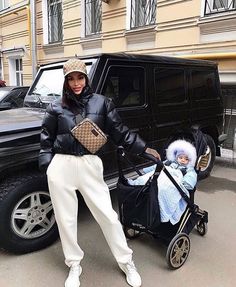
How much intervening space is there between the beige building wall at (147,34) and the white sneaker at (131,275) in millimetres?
5225

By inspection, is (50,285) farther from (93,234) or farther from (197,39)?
(197,39)

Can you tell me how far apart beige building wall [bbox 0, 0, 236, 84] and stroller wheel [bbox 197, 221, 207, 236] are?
4.28 m

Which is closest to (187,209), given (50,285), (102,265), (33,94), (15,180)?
(102,265)

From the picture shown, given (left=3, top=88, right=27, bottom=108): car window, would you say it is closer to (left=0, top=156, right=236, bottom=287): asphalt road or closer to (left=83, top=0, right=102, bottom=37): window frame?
(left=0, top=156, right=236, bottom=287): asphalt road

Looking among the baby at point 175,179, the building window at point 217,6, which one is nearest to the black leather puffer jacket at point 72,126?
the baby at point 175,179

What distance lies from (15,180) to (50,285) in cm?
95

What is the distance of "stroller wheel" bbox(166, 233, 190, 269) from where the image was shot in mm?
2738

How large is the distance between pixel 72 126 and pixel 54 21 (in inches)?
433

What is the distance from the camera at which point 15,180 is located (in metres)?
2.90

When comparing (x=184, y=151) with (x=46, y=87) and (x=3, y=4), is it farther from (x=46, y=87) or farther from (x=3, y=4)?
(x=3, y=4)

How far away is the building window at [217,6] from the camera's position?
22.3 feet

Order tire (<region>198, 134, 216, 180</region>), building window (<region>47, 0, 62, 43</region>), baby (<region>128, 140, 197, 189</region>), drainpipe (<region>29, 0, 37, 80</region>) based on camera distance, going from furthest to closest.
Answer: drainpipe (<region>29, 0, 37, 80</region>)
building window (<region>47, 0, 62, 43</region>)
tire (<region>198, 134, 216, 180</region>)
baby (<region>128, 140, 197, 189</region>)

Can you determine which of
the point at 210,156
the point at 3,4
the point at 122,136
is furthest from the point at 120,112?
the point at 3,4

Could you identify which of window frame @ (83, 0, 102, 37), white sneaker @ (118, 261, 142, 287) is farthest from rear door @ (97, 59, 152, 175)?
window frame @ (83, 0, 102, 37)
